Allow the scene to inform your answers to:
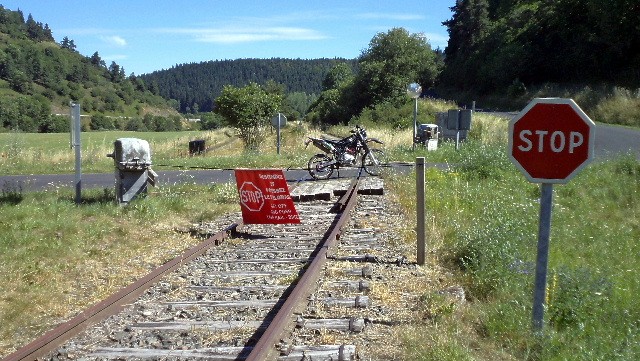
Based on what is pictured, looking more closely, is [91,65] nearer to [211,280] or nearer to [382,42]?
[382,42]

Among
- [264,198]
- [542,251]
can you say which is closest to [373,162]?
[264,198]

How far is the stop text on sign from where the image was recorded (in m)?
5.11

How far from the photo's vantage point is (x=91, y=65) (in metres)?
154

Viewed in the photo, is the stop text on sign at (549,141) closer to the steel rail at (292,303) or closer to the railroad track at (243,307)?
the railroad track at (243,307)

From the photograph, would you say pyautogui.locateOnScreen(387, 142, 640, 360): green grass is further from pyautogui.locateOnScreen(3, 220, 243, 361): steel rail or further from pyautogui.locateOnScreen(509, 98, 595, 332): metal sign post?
pyautogui.locateOnScreen(3, 220, 243, 361): steel rail

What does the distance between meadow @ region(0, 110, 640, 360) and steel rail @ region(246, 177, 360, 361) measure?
37.1 inches

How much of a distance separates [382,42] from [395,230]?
61158 millimetres

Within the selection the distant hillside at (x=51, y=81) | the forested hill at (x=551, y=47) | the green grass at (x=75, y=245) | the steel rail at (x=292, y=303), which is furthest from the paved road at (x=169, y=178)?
the distant hillside at (x=51, y=81)

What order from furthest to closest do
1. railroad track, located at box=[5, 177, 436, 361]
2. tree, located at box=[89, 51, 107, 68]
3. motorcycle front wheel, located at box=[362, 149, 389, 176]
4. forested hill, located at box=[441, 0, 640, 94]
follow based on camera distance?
1. tree, located at box=[89, 51, 107, 68]
2. forested hill, located at box=[441, 0, 640, 94]
3. motorcycle front wheel, located at box=[362, 149, 389, 176]
4. railroad track, located at box=[5, 177, 436, 361]

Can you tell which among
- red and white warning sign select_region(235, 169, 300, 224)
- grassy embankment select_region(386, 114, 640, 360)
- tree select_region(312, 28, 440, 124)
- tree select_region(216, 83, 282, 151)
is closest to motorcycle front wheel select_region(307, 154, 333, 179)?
grassy embankment select_region(386, 114, 640, 360)

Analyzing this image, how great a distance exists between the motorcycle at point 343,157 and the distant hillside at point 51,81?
70670 millimetres

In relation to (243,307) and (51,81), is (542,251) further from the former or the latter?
(51,81)

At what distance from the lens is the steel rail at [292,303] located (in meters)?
4.96

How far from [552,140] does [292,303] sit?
8.17 ft
